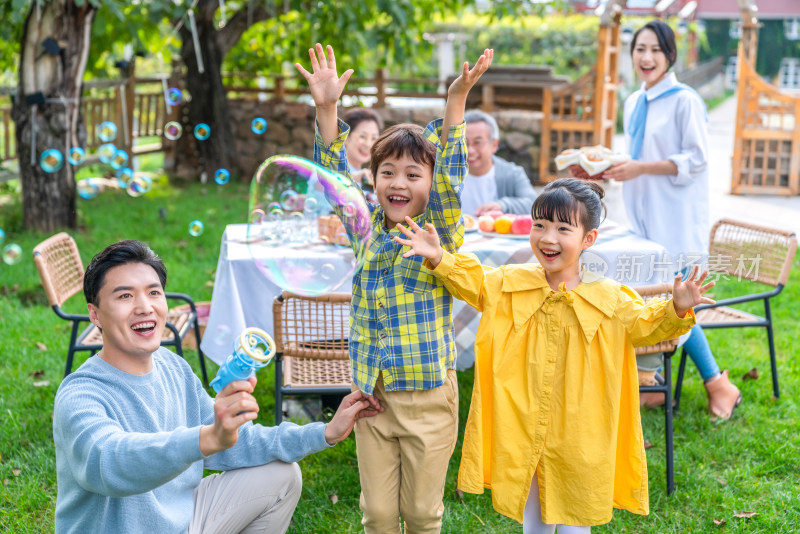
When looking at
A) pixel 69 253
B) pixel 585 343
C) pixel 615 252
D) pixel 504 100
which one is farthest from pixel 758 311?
pixel 504 100

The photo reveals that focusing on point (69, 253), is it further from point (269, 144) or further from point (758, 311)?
point (269, 144)

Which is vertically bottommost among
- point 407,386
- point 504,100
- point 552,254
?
point 407,386

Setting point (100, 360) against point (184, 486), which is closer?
point (100, 360)

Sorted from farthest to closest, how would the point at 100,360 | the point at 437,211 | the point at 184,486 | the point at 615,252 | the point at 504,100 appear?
1. the point at 504,100
2. the point at 615,252
3. the point at 437,211
4. the point at 184,486
5. the point at 100,360

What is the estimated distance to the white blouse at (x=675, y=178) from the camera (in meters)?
3.89

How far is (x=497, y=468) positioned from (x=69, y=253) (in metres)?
2.49

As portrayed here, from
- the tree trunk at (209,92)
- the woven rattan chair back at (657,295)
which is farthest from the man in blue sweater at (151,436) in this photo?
the tree trunk at (209,92)

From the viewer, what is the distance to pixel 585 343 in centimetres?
237

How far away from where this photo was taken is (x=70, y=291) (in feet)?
12.5

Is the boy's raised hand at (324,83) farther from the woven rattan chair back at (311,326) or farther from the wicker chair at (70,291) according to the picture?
the wicker chair at (70,291)

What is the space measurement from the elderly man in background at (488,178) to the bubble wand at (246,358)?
251 cm

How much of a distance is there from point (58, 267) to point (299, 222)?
4.60ft

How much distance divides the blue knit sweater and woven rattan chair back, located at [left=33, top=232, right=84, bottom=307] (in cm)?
147

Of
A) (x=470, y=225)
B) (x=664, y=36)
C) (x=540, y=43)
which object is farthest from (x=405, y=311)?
(x=540, y=43)
